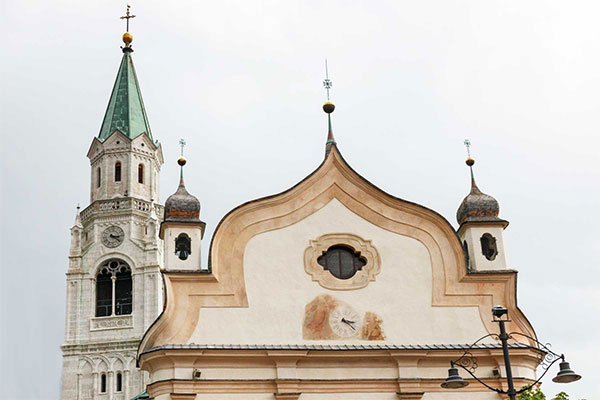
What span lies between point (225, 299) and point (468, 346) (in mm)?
6204

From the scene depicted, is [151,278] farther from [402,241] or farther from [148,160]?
[402,241]

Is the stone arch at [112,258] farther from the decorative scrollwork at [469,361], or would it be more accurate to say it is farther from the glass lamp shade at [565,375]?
the glass lamp shade at [565,375]

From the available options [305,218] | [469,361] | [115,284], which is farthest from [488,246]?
[115,284]

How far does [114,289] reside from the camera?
184 feet

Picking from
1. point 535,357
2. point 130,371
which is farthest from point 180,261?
point 130,371

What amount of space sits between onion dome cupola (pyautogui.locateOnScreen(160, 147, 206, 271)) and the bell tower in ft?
103

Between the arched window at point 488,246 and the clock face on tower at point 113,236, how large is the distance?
36737mm

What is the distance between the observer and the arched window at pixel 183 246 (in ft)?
75.0

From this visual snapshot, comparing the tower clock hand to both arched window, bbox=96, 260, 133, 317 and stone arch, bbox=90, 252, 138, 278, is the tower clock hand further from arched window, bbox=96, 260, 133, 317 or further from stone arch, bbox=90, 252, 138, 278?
stone arch, bbox=90, 252, 138, 278

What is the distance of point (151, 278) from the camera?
55.5m

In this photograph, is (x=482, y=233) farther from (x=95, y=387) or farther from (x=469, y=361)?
(x=95, y=387)

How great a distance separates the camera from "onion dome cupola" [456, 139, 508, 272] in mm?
23703

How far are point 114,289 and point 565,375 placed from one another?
144ft

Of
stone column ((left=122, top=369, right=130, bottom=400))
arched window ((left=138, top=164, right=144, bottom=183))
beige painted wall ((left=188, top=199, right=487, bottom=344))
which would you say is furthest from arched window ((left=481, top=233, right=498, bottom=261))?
arched window ((left=138, top=164, right=144, bottom=183))
